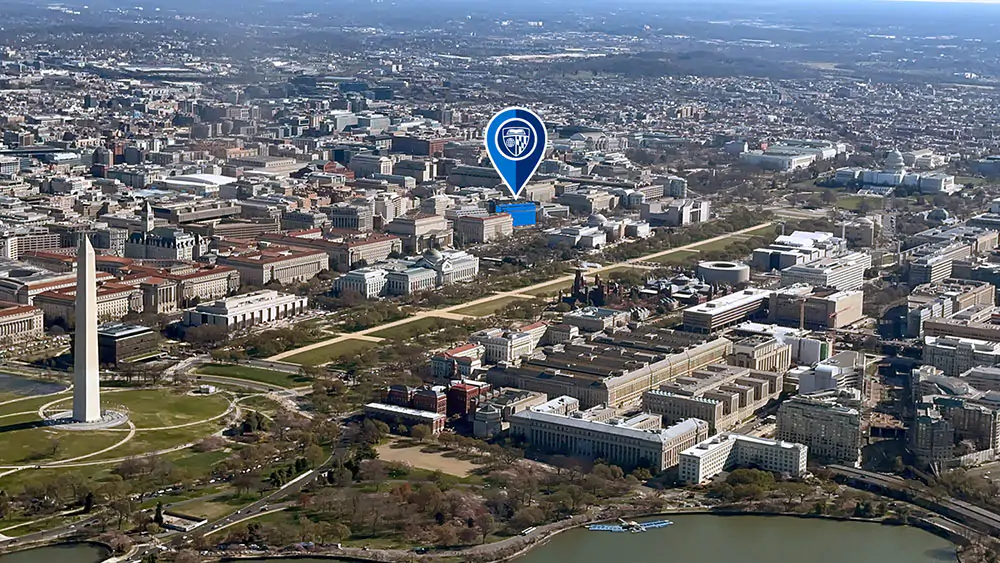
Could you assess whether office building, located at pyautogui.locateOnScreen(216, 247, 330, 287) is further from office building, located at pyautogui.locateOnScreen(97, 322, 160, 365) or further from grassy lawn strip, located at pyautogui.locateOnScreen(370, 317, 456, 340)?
office building, located at pyautogui.locateOnScreen(97, 322, 160, 365)

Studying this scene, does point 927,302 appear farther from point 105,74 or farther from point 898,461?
point 105,74

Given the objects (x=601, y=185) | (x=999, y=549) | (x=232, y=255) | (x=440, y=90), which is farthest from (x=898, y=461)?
(x=440, y=90)

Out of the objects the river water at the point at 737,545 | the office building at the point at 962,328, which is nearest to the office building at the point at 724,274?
the office building at the point at 962,328

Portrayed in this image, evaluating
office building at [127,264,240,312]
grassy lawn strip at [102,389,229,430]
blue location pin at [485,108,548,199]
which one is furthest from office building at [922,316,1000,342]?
office building at [127,264,240,312]

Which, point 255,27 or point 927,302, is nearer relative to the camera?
point 927,302

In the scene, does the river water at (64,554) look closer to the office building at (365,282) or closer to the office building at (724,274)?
the office building at (365,282)

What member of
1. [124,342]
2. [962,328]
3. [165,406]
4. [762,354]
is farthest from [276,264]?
[962,328]

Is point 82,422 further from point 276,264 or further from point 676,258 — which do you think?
point 676,258
